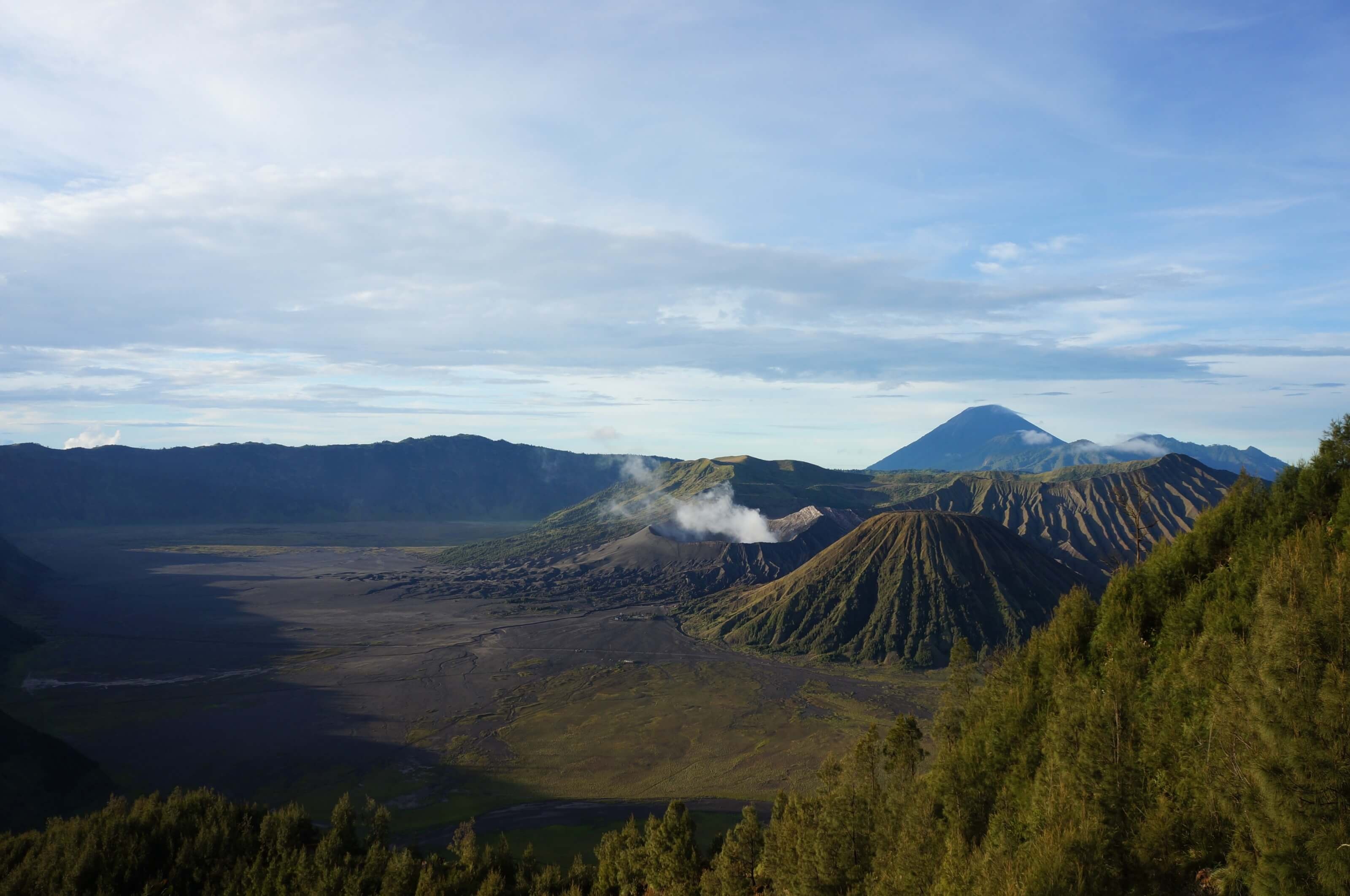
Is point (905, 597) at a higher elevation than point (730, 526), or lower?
lower

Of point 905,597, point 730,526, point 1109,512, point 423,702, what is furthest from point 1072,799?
point 1109,512

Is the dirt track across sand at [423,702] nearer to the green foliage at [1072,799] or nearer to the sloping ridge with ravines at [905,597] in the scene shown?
the sloping ridge with ravines at [905,597]

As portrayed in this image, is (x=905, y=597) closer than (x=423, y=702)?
No

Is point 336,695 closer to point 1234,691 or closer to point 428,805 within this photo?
point 428,805

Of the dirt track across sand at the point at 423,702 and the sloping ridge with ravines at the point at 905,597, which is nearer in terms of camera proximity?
the dirt track across sand at the point at 423,702

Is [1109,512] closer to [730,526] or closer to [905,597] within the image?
[730,526]

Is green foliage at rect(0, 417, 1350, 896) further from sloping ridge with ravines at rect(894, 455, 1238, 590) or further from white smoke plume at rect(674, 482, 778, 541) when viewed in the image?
sloping ridge with ravines at rect(894, 455, 1238, 590)

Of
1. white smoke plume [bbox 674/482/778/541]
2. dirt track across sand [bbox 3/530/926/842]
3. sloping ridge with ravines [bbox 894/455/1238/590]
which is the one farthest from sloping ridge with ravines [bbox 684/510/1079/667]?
white smoke plume [bbox 674/482/778/541]

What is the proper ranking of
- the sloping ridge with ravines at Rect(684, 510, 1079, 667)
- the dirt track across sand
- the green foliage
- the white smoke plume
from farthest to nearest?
the white smoke plume → the sloping ridge with ravines at Rect(684, 510, 1079, 667) → the dirt track across sand → the green foliage

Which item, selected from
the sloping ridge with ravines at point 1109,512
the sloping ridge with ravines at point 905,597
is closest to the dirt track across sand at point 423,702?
the sloping ridge with ravines at point 905,597
